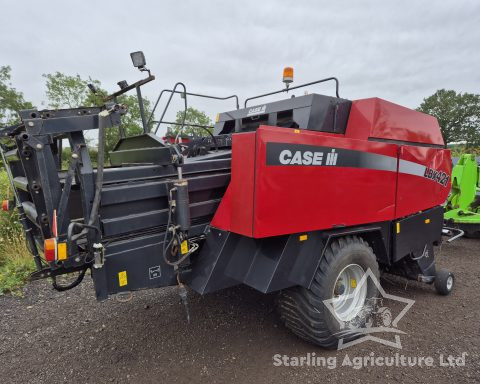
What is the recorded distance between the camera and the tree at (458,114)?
3866 cm

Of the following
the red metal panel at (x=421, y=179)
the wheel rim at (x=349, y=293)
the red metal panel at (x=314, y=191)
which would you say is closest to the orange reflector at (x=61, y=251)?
the red metal panel at (x=314, y=191)

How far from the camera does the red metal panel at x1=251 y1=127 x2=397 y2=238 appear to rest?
2.04m

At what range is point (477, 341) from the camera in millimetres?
2732

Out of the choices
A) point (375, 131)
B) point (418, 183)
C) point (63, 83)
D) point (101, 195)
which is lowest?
point (418, 183)

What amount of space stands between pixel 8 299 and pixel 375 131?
163 inches

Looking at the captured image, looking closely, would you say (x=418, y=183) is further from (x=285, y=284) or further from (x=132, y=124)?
(x=132, y=124)

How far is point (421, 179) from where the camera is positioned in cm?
337

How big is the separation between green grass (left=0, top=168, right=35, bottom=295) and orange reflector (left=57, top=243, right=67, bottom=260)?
8.09 feet

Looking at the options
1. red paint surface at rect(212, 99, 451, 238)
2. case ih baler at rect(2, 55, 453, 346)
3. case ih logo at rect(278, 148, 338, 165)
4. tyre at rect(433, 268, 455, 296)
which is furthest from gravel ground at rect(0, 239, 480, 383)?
case ih logo at rect(278, 148, 338, 165)

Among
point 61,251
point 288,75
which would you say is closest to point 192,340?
point 61,251

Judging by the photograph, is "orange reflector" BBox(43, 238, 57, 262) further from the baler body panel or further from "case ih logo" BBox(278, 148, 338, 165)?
"case ih logo" BBox(278, 148, 338, 165)

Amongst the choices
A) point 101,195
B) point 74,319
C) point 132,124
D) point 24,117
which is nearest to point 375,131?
point 101,195

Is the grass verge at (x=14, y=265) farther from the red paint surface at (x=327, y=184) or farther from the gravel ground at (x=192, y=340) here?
the red paint surface at (x=327, y=184)

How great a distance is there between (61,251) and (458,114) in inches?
1854
